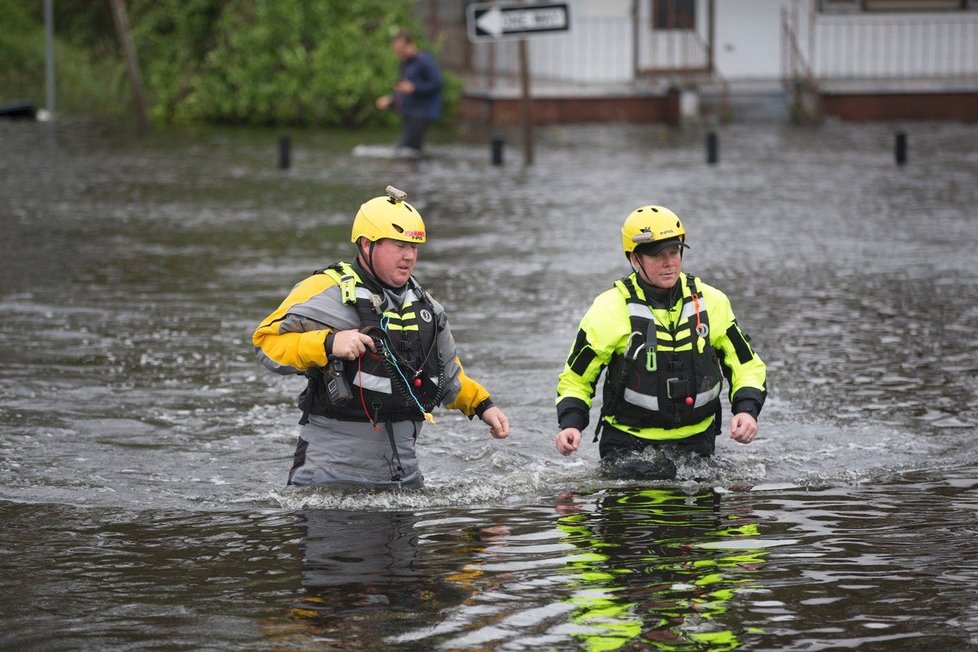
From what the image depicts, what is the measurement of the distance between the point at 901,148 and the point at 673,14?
36.3ft

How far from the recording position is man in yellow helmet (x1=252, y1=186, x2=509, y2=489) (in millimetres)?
7312

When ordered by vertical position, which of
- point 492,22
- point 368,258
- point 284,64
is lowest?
point 368,258

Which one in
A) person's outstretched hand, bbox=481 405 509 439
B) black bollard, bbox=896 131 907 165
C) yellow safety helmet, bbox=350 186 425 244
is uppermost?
yellow safety helmet, bbox=350 186 425 244

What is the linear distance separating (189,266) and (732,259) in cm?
515

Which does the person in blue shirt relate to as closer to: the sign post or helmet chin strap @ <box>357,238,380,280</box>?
the sign post

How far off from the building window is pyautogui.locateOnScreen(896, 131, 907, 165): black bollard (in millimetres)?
10777

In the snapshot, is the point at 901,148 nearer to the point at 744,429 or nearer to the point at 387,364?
the point at 744,429

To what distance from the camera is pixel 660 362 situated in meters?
7.92

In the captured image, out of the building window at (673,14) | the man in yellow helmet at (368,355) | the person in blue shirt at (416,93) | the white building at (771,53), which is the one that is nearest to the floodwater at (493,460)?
the man in yellow helmet at (368,355)

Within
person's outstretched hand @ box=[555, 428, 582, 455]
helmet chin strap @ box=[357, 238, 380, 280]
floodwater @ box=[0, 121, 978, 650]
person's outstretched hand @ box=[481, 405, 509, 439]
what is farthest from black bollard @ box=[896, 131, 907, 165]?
helmet chin strap @ box=[357, 238, 380, 280]

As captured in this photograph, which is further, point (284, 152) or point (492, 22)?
point (284, 152)

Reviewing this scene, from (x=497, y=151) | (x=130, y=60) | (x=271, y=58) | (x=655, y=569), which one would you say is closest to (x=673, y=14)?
(x=271, y=58)

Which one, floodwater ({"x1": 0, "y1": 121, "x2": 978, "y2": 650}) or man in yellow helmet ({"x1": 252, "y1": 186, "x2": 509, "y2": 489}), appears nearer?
floodwater ({"x1": 0, "y1": 121, "x2": 978, "y2": 650})

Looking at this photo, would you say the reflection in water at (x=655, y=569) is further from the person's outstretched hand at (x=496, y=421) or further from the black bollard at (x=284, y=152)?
the black bollard at (x=284, y=152)
